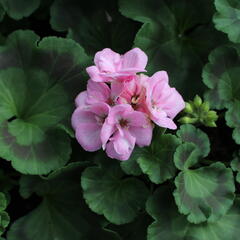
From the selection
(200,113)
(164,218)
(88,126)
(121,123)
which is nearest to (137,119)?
(121,123)

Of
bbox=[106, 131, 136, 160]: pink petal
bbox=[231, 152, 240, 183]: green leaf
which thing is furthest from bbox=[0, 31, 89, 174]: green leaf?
bbox=[231, 152, 240, 183]: green leaf

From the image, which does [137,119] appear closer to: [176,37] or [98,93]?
[98,93]

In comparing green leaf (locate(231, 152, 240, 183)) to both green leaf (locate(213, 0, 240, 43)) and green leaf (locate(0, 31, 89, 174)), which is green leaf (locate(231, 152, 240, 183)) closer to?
green leaf (locate(213, 0, 240, 43))

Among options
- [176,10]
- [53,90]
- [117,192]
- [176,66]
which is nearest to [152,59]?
[176,66]

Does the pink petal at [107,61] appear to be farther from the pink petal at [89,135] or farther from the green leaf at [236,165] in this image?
the green leaf at [236,165]

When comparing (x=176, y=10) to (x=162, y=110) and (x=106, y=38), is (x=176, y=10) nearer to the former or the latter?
(x=106, y=38)

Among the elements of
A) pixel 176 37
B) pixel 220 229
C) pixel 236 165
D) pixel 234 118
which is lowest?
pixel 220 229

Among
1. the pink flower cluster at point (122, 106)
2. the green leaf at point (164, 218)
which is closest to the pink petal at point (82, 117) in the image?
the pink flower cluster at point (122, 106)
